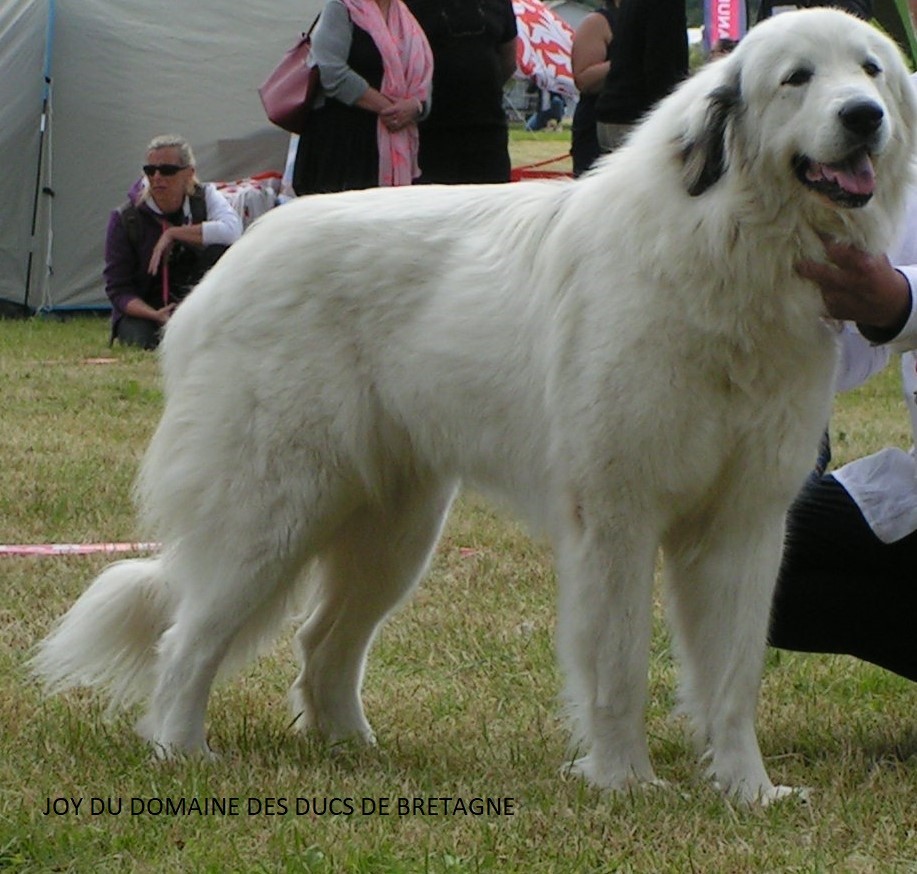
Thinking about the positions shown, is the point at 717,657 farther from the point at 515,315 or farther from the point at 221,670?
the point at 221,670

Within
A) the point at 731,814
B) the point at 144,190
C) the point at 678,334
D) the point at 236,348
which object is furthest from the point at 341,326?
the point at 144,190

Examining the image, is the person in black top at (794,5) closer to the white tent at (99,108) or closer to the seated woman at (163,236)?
the seated woman at (163,236)

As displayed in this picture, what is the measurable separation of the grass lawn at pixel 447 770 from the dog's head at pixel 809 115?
109 centimetres

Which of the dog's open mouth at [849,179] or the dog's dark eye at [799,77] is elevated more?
the dog's dark eye at [799,77]

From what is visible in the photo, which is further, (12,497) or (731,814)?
(12,497)

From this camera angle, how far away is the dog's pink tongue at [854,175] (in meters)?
2.79

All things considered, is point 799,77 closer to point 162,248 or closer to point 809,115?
point 809,115

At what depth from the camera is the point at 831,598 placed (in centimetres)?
354

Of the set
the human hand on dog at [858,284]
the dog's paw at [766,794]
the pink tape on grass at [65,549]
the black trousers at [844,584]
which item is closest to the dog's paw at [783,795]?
the dog's paw at [766,794]

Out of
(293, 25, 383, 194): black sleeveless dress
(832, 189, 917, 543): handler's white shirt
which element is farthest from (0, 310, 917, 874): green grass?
(293, 25, 383, 194): black sleeveless dress

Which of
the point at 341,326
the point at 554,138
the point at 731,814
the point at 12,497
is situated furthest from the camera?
the point at 554,138

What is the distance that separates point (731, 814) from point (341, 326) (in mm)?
1223

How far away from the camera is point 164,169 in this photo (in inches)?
384

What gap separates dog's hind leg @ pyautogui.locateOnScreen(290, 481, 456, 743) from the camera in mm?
3643
